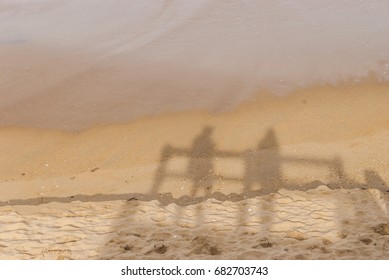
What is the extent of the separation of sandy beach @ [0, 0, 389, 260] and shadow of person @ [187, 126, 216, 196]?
36 mm

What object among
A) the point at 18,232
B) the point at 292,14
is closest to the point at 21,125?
the point at 18,232

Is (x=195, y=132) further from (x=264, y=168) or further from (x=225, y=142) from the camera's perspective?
(x=264, y=168)

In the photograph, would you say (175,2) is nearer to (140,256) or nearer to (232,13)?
(232,13)

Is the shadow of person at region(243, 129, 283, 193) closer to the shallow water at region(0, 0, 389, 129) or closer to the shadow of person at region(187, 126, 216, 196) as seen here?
the shadow of person at region(187, 126, 216, 196)

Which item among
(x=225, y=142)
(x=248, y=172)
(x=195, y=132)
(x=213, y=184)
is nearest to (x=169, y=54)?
(x=195, y=132)

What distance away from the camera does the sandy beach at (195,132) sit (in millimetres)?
5945

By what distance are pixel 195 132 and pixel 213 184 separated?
182 cm

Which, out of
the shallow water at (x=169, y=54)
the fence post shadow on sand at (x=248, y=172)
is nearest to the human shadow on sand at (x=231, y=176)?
the fence post shadow on sand at (x=248, y=172)

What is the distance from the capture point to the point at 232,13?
15258mm

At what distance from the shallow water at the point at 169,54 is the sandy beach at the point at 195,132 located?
2.2 inches

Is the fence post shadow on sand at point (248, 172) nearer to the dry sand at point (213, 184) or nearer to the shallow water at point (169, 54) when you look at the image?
the dry sand at point (213, 184)

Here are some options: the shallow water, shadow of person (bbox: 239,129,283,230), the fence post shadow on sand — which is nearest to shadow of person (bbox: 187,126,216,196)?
the fence post shadow on sand

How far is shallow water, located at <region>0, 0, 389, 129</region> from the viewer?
10.5 metres
